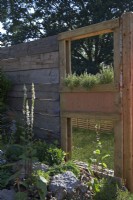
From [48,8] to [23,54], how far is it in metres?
13.1

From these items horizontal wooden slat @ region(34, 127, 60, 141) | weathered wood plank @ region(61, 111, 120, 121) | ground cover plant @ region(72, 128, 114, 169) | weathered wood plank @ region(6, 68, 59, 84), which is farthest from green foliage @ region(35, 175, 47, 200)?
weathered wood plank @ region(6, 68, 59, 84)

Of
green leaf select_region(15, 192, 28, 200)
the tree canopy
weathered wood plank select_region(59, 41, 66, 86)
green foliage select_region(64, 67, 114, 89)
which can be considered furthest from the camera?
the tree canopy

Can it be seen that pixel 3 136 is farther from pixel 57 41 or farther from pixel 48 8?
pixel 48 8

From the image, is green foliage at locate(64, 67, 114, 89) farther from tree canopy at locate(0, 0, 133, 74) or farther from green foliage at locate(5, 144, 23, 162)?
tree canopy at locate(0, 0, 133, 74)

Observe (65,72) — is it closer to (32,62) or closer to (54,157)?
(32,62)

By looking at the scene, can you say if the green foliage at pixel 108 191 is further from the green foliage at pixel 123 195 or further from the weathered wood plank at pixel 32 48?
the weathered wood plank at pixel 32 48

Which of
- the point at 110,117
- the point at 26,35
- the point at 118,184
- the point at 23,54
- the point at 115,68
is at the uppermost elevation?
the point at 26,35

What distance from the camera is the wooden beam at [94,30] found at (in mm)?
4340

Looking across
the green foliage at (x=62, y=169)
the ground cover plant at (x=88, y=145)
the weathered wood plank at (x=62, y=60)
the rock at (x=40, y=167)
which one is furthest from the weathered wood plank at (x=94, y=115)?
the rock at (x=40, y=167)

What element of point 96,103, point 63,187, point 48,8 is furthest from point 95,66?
point 63,187

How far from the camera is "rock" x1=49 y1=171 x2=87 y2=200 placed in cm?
377

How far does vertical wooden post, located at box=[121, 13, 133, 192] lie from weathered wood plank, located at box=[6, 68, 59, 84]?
1.34 meters

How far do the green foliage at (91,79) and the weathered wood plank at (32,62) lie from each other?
0.46 m

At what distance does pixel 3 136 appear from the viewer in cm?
584
